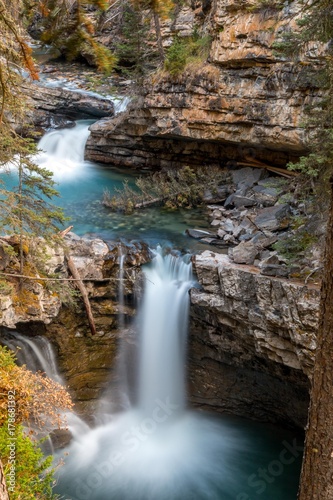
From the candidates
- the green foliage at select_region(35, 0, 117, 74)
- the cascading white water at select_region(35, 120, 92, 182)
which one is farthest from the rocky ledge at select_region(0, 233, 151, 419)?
the cascading white water at select_region(35, 120, 92, 182)

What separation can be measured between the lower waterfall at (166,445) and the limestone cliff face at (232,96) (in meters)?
4.62

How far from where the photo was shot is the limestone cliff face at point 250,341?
6.50 m

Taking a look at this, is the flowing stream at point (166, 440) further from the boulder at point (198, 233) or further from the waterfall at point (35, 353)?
the boulder at point (198, 233)

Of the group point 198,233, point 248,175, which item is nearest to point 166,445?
point 198,233

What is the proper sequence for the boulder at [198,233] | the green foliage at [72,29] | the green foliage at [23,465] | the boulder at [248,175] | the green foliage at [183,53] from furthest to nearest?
1. the boulder at [248,175]
2. the green foliage at [183,53]
3. the boulder at [198,233]
4. the green foliage at [23,465]
5. the green foliage at [72,29]

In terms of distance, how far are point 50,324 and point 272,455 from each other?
202 inches

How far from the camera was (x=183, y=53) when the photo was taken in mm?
11859

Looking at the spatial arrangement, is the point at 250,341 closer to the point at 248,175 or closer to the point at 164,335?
the point at 164,335

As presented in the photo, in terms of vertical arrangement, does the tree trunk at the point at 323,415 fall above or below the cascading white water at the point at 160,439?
above

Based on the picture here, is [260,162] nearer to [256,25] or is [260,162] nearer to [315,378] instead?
[256,25]

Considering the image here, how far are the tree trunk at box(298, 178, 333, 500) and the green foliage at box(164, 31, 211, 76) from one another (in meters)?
9.98

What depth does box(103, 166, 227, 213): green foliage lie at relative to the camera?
1259cm

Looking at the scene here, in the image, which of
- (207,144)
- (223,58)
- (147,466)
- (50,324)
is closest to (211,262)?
(50,324)

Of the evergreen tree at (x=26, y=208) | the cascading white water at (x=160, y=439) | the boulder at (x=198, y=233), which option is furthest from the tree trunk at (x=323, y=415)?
the boulder at (x=198, y=233)
